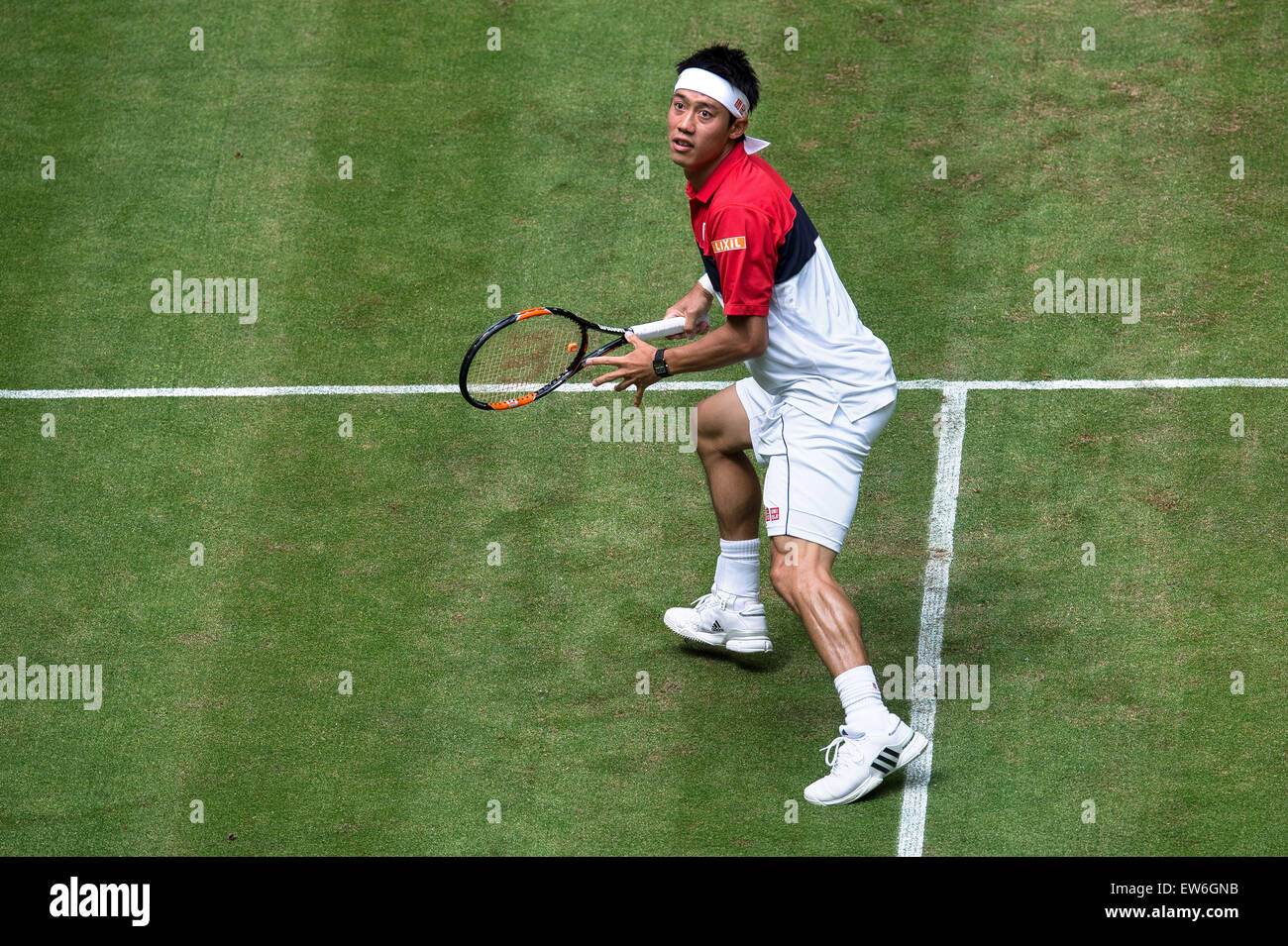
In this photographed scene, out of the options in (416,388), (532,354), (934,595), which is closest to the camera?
(934,595)

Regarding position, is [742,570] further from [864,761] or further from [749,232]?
[749,232]

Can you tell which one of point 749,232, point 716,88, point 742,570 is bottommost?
point 742,570

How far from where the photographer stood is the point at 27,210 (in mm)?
11844

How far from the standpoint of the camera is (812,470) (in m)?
7.87

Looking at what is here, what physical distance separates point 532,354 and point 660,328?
1.84 metres

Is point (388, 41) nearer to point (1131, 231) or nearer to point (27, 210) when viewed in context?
point (27, 210)

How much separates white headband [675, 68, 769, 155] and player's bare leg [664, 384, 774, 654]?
4.63 feet

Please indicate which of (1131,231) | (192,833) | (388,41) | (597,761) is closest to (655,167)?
(388,41)

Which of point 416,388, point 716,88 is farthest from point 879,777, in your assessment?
point 416,388

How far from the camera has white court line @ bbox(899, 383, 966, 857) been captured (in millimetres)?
7520

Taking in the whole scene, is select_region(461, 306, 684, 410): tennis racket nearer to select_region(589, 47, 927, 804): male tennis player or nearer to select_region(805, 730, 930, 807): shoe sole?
select_region(589, 47, 927, 804): male tennis player

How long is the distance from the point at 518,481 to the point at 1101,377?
11.9 ft

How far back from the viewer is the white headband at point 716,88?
25.7 ft

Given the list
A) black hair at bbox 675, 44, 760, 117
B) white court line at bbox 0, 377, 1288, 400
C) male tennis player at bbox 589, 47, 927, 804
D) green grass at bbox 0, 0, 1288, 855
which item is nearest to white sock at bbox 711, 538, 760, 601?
green grass at bbox 0, 0, 1288, 855
